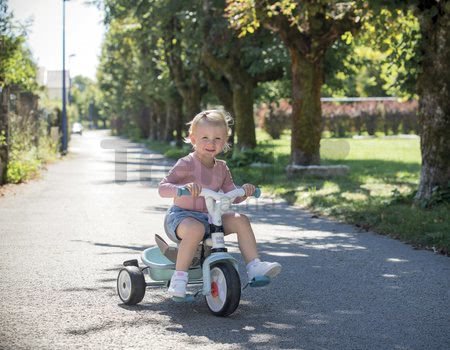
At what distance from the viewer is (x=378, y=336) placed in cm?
521

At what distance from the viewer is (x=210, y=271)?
19.2ft

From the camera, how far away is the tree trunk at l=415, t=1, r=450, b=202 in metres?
12.3

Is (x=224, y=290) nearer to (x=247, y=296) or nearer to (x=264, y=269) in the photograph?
(x=264, y=269)

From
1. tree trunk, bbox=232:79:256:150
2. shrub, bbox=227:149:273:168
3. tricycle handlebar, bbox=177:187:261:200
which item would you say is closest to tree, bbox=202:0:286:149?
tree trunk, bbox=232:79:256:150

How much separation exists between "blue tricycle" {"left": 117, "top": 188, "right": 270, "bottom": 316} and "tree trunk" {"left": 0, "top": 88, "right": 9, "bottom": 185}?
490 inches

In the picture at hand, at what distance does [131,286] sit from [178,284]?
1.53 feet

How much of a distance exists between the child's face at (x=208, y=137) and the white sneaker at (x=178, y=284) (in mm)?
942

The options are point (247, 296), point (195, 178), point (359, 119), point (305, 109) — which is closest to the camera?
point (195, 178)

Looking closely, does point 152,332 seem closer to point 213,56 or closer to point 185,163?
point 185,163

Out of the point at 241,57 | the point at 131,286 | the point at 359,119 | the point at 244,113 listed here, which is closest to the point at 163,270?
the point at 131,286

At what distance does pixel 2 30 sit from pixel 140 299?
13.9 meters

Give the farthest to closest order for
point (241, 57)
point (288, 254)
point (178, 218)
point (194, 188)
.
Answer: point (241, 57) < point (288, 254) < point (178, 218) < point (194, 188)

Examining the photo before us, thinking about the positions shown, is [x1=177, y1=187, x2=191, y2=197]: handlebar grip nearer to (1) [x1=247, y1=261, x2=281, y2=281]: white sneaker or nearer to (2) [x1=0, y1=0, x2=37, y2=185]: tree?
(1) [x1=247, y1=261, x2=281, y2=281]: white sneaker

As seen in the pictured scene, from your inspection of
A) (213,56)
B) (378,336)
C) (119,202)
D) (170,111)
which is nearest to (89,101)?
(170,111)
